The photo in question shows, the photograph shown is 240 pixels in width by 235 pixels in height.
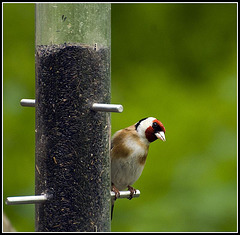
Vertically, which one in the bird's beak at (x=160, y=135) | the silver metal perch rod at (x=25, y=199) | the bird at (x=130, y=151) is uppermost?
the bird's beak at (x=160, y=135)

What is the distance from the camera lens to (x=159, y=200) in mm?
7492

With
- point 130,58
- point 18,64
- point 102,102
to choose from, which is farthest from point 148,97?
point 102,102

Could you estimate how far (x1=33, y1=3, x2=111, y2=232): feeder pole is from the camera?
4.70 m

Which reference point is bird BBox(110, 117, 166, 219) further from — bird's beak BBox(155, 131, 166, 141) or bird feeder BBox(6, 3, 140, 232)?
bird feeder BBox(6, 3, 140, 232)

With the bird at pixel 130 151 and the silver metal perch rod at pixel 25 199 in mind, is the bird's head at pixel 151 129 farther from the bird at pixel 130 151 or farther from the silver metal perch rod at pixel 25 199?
the silver metal perch rod at pixel 25 199

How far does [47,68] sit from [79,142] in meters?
0.43

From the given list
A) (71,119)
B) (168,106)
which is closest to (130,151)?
(71,119)

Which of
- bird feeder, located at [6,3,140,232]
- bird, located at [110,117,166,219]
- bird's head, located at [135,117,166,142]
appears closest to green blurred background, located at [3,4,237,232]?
bird, located at [110,117,166,219]

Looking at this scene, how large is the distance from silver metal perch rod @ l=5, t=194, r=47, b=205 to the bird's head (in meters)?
0.95

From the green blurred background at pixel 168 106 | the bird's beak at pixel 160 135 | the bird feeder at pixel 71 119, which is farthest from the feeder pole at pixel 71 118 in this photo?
the green blurred background at pixel 168 106

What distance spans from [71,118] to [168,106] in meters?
3.13

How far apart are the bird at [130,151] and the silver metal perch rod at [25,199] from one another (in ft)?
2.64

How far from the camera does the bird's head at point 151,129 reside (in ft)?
17.8

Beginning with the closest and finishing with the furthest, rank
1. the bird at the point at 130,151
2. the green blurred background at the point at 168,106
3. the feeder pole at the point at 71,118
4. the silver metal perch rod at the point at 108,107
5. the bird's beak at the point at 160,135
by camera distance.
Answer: the silver metal perch rod at the point at 108,107
the feeder pole at the point at 71,118
the bird's beak at the point at 160,135
the bird at the point at 130,151
the green blurred background at the point at 168,106
